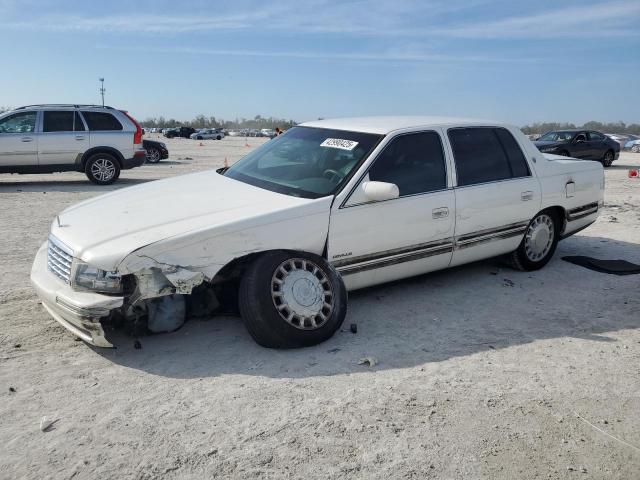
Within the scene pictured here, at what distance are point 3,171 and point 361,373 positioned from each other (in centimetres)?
1196

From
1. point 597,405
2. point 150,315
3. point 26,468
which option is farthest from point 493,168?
point 26,468

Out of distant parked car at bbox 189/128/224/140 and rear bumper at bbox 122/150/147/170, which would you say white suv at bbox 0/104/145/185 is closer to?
rear bumper at bbox 122/150/147/170

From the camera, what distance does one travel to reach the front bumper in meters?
3.79

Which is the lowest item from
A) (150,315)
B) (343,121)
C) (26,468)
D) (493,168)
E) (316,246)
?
(26,468)

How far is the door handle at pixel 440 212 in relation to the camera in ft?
16.6

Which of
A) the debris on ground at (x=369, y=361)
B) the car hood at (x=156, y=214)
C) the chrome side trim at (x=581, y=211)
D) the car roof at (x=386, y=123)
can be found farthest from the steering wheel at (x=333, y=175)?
the chrome side trim at (x=581, y=211)

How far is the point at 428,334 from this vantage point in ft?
15.0

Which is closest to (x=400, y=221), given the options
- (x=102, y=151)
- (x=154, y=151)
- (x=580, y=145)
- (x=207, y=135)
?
(x=102, y=151)

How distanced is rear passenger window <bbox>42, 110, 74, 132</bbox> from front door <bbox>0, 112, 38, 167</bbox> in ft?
0.73

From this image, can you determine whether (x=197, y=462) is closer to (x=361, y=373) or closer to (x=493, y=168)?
(x=361, y=373)

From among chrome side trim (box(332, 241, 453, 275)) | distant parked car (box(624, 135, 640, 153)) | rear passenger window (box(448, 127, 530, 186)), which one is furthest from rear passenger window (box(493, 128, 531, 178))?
distant parked car (box(624, 135, 640, 153))

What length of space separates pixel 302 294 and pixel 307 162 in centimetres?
136

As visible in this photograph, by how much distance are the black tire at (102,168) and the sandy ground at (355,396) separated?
874cm

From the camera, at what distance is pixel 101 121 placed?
1368 cm
